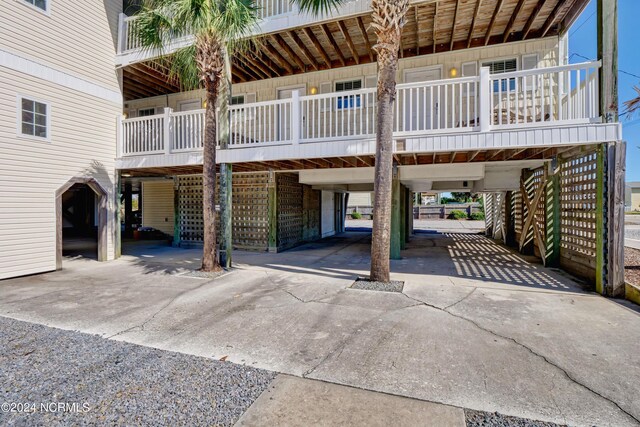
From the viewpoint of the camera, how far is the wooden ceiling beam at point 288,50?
866cm

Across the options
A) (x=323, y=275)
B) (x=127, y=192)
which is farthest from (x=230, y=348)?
(x=127, y=192)

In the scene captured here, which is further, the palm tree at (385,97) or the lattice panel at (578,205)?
the lattice panel at (578,205)

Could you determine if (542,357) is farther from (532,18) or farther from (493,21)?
(532,18)

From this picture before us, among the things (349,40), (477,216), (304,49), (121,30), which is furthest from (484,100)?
(477,216)

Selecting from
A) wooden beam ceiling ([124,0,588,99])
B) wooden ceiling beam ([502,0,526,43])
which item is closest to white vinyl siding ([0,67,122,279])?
wooden beam ceiling ([124,0,588,99])

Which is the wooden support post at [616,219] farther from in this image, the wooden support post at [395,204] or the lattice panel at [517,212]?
the lattice panel at [517,212]

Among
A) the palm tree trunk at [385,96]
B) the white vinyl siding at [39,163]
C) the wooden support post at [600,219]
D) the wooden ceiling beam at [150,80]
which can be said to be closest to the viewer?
the wooden support post at [600,219]

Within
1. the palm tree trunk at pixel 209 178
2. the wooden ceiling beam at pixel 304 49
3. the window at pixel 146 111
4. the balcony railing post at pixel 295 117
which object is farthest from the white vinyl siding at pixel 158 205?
the balcony railing post at pixel 295 117

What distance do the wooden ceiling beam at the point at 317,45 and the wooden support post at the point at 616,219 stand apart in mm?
7041

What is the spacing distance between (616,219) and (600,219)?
25 centimetres

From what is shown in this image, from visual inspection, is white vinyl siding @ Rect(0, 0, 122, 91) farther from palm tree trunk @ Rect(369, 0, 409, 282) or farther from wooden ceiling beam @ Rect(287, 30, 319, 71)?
palm tree trunk @ Rect(369, 0, 409, 282)

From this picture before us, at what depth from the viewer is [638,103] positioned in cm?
674

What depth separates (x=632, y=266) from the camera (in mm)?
7051

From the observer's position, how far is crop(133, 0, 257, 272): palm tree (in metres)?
6.36
